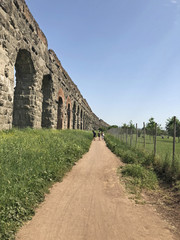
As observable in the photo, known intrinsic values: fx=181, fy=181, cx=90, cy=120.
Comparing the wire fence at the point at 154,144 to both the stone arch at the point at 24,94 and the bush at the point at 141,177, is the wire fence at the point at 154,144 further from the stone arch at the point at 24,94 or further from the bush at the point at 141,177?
the stone arch at the point at 24,94

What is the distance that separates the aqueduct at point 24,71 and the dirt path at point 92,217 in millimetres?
3487

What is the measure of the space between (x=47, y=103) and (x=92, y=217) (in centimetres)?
856

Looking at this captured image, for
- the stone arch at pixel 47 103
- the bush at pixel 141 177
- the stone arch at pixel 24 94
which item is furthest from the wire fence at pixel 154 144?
the stone arch at pixel 24 94

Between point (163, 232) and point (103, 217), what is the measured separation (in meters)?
0.93

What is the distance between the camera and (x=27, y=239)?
7.65 ft

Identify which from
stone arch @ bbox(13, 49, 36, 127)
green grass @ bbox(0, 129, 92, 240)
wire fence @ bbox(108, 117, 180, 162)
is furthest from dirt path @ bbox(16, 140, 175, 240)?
stone arch @ bbox(13, 49, 36, 127)

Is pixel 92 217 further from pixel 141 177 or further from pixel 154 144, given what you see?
Answer: pixel 154 144

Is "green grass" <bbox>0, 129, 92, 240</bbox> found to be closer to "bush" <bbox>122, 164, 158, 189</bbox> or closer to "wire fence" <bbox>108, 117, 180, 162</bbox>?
"bush" <bbox>122, 164, 158, 189</bbox>

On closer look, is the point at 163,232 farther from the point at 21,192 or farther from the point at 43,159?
the point at 43,159

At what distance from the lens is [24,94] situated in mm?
8086

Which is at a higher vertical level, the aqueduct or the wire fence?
the aqueduct

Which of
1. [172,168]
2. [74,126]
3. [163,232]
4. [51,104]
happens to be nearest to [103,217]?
[163,232]

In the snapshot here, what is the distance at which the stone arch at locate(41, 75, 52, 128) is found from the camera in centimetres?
1066

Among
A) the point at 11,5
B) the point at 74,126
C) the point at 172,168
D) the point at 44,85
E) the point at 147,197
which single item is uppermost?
the point at 11,5
